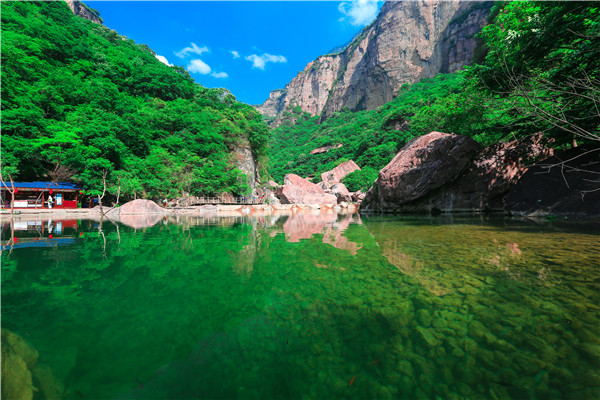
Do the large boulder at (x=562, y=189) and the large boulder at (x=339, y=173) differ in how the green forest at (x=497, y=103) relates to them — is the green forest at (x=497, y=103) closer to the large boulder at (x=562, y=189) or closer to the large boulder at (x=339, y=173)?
the large boulder at (x=562, y=189)

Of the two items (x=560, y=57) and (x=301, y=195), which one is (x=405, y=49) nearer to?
(x=301, y=195)

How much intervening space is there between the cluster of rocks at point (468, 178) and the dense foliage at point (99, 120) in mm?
16767

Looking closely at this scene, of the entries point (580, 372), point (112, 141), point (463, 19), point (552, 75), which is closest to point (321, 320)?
point (580, 372)

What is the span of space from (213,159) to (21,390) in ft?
80.3

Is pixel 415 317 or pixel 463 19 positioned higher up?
pixel 463 19

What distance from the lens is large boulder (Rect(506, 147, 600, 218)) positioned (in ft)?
20.8

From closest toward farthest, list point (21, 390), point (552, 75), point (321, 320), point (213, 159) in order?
1. point (21, 390)
2. point (321, 320)
3. point (552, 75)
4. point (213, 159)

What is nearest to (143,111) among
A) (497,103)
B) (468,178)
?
(497,103)

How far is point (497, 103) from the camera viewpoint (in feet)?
20.5

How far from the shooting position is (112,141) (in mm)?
16500

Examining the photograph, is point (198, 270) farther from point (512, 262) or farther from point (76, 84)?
point (76, 84)

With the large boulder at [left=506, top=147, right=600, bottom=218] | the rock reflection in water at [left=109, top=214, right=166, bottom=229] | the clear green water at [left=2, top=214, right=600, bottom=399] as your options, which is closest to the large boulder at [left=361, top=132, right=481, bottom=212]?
Answer: the large boulder at [left=506, top=147, right=600, bottom=218]

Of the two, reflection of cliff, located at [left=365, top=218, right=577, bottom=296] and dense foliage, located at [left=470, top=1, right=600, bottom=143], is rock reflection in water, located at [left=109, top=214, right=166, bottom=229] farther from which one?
dense foliage, located at [left=470, top=1, right=600, bottom=143]

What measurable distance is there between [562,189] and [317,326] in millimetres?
9750
